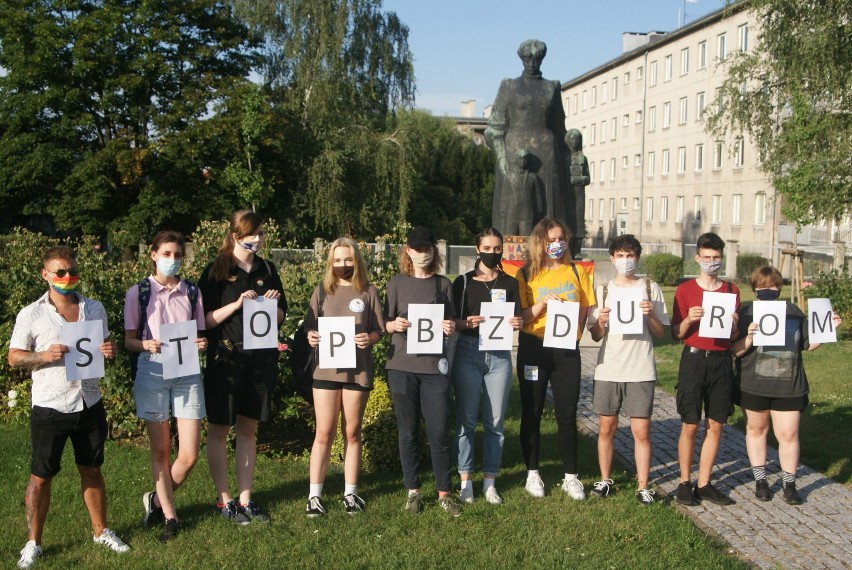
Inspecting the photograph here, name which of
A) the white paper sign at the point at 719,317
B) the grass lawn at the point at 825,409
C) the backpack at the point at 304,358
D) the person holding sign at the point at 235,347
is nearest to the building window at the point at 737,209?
the grass lawn at the point at 825,409

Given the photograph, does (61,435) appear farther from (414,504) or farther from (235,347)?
(414,504)

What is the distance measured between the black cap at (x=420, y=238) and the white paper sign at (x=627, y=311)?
1.35 metres

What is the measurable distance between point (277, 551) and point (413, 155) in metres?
34.6

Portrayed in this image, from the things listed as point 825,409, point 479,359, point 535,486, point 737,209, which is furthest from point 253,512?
point 737,209

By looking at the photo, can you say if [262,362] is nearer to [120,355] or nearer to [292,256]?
[120,355]

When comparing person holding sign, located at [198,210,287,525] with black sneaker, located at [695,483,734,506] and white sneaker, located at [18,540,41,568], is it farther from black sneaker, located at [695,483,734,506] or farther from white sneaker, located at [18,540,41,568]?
black sneaker, located at [695,483,734,506]

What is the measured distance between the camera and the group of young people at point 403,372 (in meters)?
4.97

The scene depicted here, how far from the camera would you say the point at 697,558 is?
16.6 feet

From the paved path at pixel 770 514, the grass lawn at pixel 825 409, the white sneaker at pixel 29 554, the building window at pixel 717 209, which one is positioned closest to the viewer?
the white sneaker at pixel 29 554

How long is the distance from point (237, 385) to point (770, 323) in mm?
3687

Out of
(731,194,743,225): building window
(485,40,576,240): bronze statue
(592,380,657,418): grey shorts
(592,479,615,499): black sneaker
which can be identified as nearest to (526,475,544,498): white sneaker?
(592,479,615,499): black sneaker

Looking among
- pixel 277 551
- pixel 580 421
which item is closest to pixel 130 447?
pixel 277 551

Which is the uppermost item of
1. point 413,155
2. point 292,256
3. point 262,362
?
point 413,155

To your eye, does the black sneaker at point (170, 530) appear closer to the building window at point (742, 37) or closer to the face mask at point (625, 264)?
the face mask at point (625, 264)
